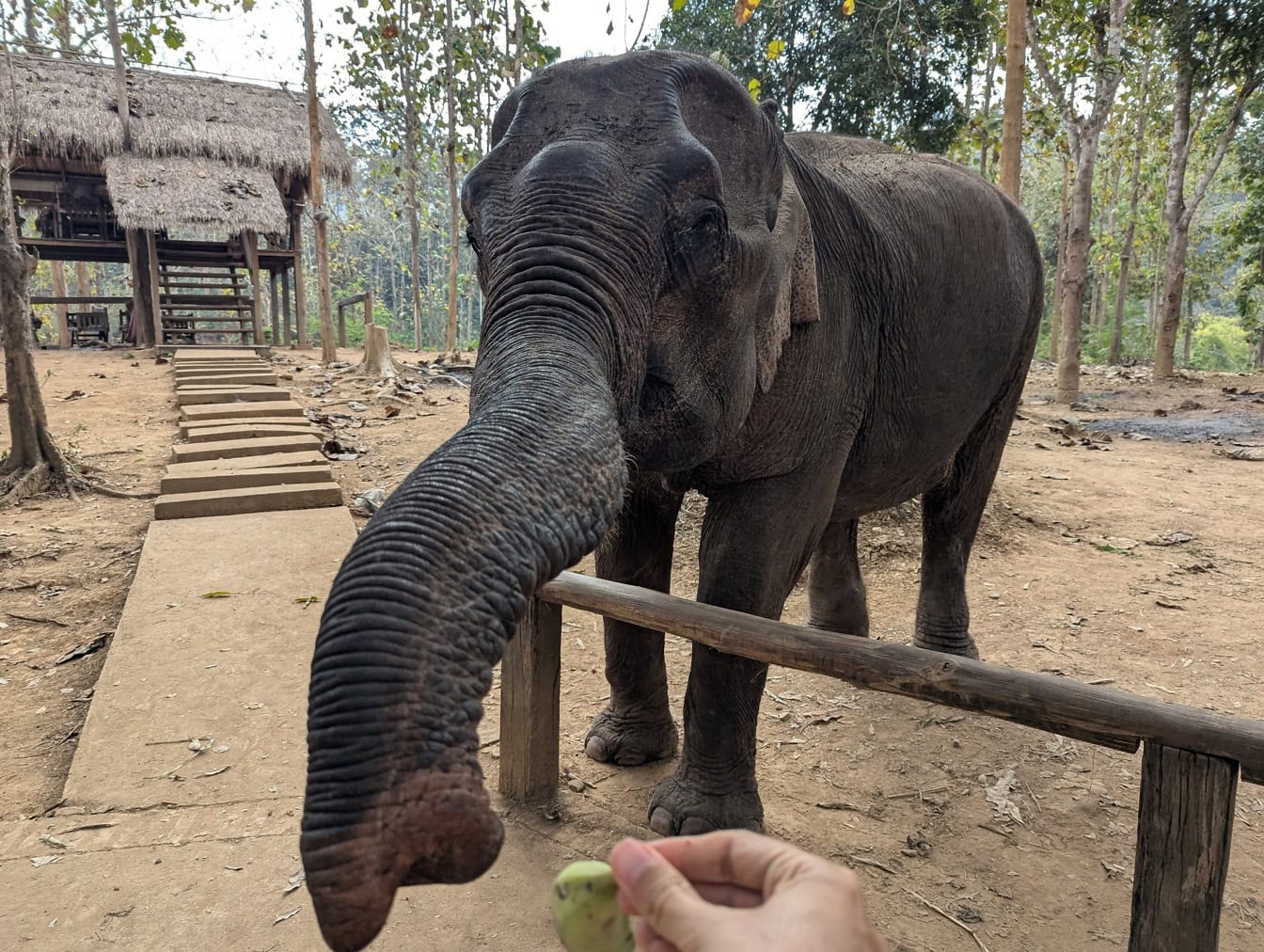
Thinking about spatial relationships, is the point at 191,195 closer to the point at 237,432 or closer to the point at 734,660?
the point at 237,432

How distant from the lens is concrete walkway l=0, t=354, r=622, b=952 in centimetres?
231

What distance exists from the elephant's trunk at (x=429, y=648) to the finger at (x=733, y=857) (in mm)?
267

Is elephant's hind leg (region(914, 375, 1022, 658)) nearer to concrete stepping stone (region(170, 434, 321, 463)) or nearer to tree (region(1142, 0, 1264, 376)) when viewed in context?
concrete stepping stone (region(170, 434, 321, 463))

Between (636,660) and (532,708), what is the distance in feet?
1.62

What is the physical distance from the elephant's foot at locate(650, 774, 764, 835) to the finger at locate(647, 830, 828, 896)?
1.75m

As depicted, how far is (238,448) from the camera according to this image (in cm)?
711

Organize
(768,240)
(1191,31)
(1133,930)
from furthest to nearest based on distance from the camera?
(1191,31)
(768,240)
(1133,930)

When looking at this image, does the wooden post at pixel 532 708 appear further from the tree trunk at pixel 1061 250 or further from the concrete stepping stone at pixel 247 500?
the tree trunk at pixel 1061 250

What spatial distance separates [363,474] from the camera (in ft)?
24.3

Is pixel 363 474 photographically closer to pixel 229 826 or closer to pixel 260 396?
pixel 260 396

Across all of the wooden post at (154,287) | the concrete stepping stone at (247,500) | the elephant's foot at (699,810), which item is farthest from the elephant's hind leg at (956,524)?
the wooden post at (154,287)

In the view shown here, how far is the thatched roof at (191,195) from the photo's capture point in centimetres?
1645

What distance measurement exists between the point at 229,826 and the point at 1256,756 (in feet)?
8.93

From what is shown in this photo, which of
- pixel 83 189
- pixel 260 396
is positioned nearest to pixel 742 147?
pixel 260 396
